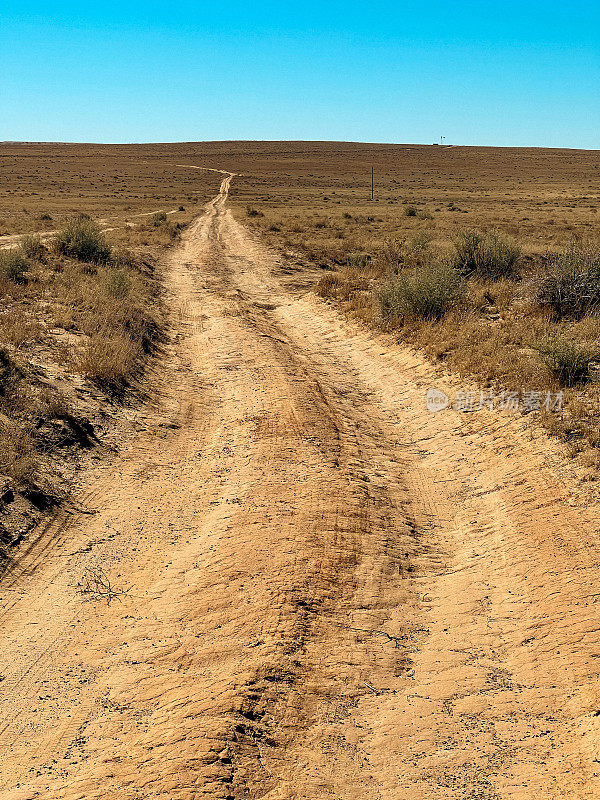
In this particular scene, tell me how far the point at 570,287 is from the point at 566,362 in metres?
4.10

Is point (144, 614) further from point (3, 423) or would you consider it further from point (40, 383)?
point (40, 383)

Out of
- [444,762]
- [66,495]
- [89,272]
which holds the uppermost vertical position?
[89,272]

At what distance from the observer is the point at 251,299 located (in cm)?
1733

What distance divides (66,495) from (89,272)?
1098 centimetres

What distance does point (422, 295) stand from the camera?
13.0 meters

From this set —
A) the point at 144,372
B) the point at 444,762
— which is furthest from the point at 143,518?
the point at 144,372

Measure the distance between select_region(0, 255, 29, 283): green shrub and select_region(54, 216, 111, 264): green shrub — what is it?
116 inches

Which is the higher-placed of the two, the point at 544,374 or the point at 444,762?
the point at 544,374

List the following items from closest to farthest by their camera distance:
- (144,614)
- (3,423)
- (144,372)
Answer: (144,614) → (3,423) → (144,372)

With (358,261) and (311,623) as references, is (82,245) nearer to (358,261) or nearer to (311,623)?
(358,261)

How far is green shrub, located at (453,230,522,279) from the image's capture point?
54.4ft

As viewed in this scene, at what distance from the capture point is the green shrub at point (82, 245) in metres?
18.4

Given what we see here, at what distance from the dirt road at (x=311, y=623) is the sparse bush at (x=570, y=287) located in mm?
4555

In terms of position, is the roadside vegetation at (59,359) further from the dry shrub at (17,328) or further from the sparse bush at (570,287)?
the sparse bush at (570,287)
